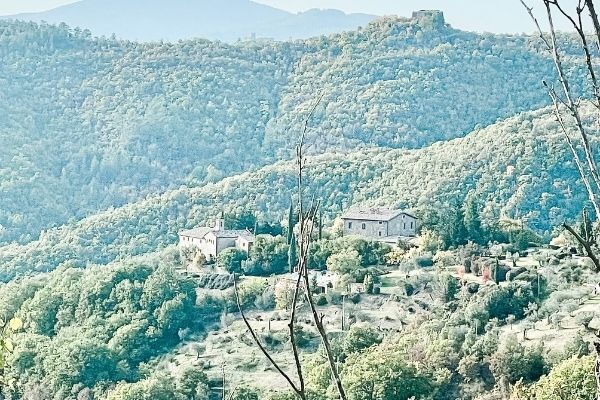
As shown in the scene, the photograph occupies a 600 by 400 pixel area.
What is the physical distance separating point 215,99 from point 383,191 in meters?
51.4

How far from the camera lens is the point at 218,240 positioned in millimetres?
37531

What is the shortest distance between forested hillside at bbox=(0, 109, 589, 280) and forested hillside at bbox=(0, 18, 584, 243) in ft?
69.1

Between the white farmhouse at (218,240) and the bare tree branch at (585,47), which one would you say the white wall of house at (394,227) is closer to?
the white farmhouse at (218,240)

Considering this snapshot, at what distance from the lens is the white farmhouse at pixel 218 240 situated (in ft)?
120

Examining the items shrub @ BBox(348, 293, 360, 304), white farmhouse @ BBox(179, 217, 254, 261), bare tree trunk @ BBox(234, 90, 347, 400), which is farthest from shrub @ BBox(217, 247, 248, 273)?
bare tree trunk @ BBox(234, 90, 347, 400)

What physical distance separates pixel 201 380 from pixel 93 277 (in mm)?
11850

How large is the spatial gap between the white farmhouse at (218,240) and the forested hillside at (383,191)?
8.64 m

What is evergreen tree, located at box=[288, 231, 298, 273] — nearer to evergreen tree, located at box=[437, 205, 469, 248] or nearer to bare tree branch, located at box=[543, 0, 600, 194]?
evergreen tree, located at box=[437, 205, 469, 248]

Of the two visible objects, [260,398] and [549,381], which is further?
[260,398]

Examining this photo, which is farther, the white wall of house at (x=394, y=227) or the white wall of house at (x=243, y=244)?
the white wall of house at (x=394, y=227)

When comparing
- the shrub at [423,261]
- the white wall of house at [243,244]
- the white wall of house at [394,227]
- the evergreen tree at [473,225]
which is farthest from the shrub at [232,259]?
the evergreen tree at [473,225]

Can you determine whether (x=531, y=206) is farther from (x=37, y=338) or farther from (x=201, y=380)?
(x=201, y=380)

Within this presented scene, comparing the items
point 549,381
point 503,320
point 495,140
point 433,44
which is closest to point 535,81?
point 433,44

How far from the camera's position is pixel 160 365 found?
102ft
